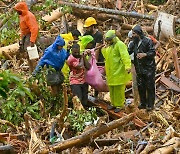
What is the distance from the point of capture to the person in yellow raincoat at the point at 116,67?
A: 841 centimetres

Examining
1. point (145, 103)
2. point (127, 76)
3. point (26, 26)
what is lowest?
point (145, 103)

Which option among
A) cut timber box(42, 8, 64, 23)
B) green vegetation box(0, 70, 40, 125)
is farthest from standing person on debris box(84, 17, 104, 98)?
cut timber box(42, 8, 64, 23)

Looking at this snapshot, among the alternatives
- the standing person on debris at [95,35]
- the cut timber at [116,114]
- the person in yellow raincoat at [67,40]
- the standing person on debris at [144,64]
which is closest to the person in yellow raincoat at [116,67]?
the cut timber at [116,114]

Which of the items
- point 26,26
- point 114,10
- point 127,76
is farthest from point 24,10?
point 114,10

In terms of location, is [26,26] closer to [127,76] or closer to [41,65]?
[41,65]

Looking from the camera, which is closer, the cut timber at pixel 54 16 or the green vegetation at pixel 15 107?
the green vegetation at pixel 15 107

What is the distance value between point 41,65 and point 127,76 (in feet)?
5.07

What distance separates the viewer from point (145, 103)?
8984 millimetres

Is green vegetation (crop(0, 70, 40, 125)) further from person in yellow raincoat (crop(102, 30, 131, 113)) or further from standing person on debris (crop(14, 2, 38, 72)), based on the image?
standing person on debris (crop(14, 2, 38, 72))

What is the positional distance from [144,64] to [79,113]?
165 cm

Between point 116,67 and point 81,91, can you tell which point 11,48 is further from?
point 116,67

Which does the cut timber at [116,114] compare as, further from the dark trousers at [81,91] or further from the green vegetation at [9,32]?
the green vegetation at [9,32]

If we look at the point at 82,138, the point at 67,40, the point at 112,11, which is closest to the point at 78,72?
the point at 67,40

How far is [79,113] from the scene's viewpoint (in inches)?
296
